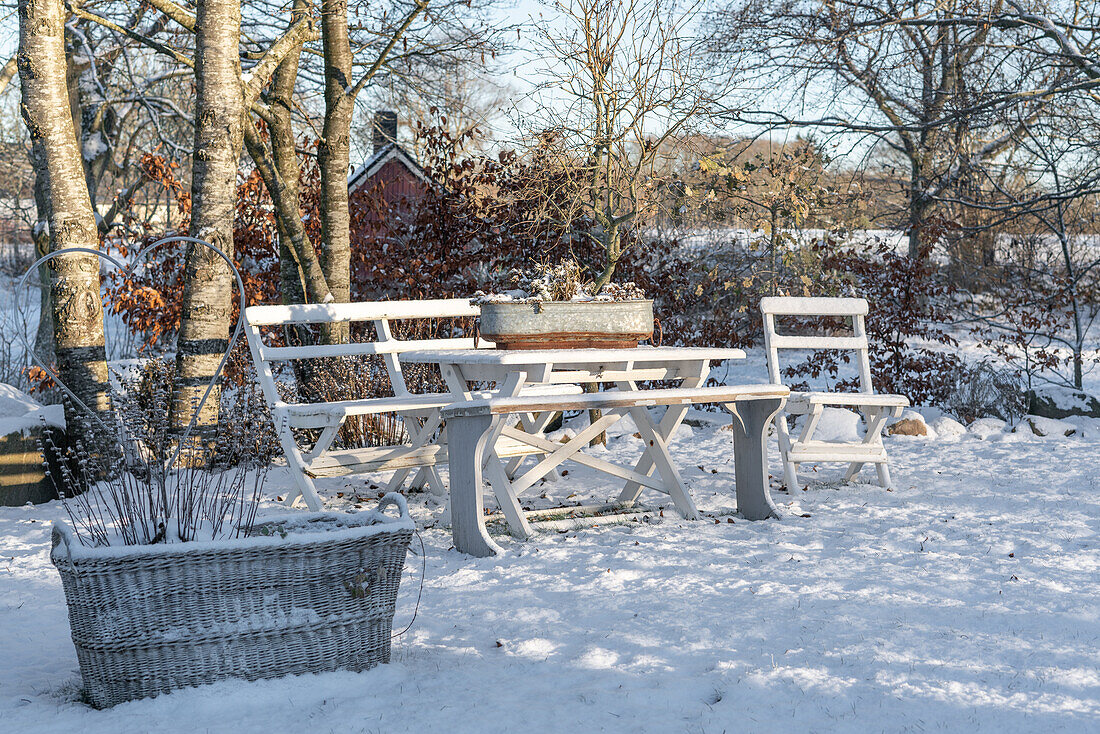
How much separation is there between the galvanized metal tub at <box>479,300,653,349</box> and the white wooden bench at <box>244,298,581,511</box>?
482mm

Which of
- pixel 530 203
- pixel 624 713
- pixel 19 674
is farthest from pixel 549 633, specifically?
pixel 530 203

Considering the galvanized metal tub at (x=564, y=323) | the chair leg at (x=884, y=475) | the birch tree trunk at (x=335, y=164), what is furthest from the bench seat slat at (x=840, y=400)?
the birch tree trunk at (x=335, y=164)

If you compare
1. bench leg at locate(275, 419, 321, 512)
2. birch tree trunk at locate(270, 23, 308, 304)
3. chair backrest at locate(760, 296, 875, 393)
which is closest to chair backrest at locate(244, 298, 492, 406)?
bench leg at locate(275, 419, 321, 512)

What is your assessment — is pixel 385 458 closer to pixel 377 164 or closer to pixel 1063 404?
pixel 1063 404

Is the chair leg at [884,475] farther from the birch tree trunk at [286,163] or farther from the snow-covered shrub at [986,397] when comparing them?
the birch tree trunk at [286,163]

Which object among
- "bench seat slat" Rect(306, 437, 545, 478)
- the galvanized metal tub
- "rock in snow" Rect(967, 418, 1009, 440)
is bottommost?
"rock in snow" Rect(967, 418, 1009, 440)

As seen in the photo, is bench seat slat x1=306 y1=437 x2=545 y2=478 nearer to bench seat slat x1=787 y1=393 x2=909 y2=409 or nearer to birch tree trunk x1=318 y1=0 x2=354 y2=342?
bench seat slat x1=787 y1=393 x2=909 y2=409

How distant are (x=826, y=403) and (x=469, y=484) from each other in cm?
206

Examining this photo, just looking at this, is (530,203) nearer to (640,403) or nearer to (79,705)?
(640,403)

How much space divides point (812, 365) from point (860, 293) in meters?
0.71

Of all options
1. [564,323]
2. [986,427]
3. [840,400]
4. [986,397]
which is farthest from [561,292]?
[986,397]

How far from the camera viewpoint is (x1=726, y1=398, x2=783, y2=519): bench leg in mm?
4391

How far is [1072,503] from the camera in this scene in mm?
4699

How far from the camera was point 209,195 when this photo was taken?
5.65 m
